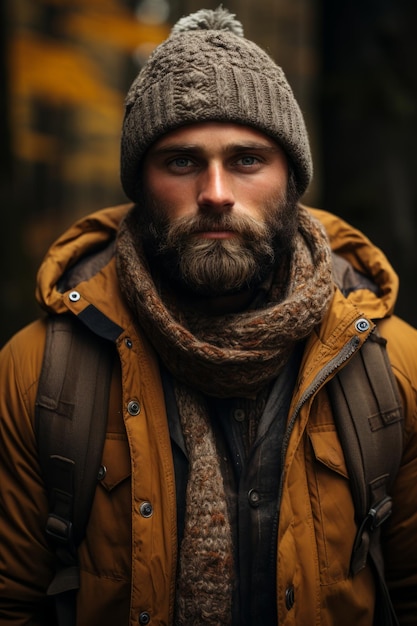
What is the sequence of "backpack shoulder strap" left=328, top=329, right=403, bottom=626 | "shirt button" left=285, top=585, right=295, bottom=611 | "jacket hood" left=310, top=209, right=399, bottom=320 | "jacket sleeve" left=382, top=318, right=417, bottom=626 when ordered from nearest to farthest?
"shirt button" left=285, top=585, right=295, bottom=611 < "backpack shoulder strap" left=328, top=329, right=403, bottom=626 < "jacket sleeve" left=382, top=318, right=417, bottom=626 < "jacket hood" left=310, top=209, right=399, bottom=320

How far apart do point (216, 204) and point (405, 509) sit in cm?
144

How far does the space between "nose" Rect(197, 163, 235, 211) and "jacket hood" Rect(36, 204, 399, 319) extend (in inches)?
22.7

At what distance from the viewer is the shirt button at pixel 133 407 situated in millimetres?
2480

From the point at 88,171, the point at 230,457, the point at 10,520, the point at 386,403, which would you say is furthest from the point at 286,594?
the point at 88,171

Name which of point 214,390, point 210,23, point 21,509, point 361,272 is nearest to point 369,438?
point 214,390

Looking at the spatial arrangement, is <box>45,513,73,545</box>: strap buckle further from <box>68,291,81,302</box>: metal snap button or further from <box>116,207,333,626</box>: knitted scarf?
<box>68,291,81,302</box>: metal snap button

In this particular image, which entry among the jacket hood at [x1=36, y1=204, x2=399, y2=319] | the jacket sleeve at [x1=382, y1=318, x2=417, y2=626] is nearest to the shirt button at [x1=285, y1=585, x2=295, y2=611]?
the jacket sleeve at [x1=382, y1=318, x2=417, y2=626]

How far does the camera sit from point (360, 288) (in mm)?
2844

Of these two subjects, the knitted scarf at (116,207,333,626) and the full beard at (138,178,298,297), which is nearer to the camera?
the knitted scarf at (116,207,333,626)

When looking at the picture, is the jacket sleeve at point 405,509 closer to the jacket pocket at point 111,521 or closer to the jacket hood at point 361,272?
the jacket hood at point 361,272

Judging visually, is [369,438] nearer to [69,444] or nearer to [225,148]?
[69,444]

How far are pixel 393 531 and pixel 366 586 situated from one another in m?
0.25

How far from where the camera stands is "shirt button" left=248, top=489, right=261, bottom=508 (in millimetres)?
2519

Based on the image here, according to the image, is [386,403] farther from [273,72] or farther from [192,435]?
[273,72]
